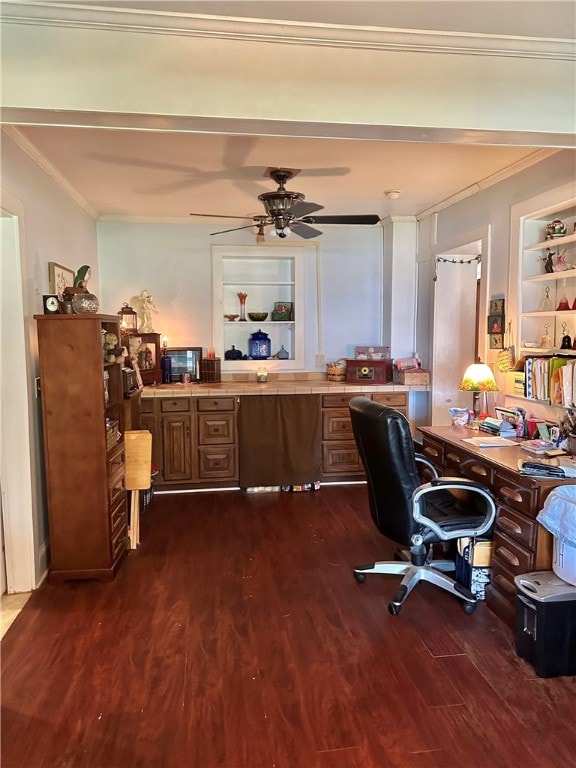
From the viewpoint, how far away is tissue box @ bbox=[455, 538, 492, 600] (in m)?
2.77

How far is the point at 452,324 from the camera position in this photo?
4.71m

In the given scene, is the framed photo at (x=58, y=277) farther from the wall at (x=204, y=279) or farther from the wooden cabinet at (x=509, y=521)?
the wooden cabinet at (x=509, y=521)

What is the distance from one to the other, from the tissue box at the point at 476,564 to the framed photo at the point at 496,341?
1.46 meters

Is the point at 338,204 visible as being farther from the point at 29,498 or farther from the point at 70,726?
the point at 70,726

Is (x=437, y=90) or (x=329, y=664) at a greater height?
(x=437, y=90)

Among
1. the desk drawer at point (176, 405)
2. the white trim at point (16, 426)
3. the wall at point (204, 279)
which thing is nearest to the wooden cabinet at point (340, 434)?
the wall at point (204, 279)

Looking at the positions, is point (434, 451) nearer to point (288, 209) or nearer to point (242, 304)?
point (288, 209)

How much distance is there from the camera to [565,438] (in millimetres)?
2928

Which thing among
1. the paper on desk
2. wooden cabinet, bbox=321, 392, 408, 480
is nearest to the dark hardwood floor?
the paper on desk

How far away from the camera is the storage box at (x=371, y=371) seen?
197 inches

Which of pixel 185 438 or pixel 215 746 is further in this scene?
pixel 185 438

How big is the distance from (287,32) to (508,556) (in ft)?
8.27

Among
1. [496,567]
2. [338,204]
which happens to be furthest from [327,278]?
[496,567]

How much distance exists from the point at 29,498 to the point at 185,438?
177 centimetres
